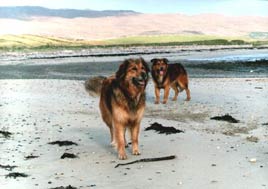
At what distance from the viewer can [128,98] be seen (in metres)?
9.83

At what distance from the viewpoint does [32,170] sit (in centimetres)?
876

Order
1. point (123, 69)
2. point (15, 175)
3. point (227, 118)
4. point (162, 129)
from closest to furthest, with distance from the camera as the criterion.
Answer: point (15, 175)
point (123, 69)
point (162, 129)
point (227, 118)

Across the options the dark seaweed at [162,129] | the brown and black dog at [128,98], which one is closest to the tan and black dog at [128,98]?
the brown and black dog at [128,98]

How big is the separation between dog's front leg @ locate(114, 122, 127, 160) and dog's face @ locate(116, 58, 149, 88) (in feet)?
2.58

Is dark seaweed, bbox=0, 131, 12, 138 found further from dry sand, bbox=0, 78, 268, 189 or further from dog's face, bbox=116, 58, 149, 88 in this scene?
dog's face, bbox=116, 58, 149, 88

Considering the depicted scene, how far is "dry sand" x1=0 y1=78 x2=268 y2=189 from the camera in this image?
26.3 ft

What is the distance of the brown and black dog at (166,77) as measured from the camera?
723 inches

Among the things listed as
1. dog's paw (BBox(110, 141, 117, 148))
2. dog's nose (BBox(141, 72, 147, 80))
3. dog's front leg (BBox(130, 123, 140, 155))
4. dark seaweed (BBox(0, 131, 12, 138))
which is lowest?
dark seaweed (BBox(0, 131, 12, 138))

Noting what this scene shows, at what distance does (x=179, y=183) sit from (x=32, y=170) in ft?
7.76

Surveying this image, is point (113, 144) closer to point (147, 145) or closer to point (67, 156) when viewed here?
point (147, 145)

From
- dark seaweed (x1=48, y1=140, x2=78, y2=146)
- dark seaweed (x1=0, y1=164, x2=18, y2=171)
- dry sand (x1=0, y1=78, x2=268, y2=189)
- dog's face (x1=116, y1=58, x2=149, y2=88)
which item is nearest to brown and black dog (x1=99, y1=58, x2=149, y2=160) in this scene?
dog's face (x1=116, y1=58, x2=149, y2=88)

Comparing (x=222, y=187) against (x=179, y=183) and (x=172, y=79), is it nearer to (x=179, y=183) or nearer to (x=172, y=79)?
(x=179, y=183)

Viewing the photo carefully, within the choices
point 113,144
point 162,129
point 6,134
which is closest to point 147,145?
point 113,144

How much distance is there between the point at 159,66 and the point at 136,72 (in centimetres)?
874
